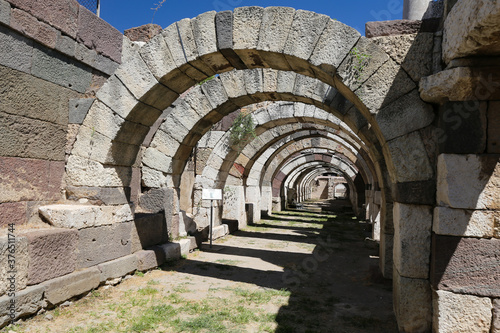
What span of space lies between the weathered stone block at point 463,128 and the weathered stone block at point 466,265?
70cm

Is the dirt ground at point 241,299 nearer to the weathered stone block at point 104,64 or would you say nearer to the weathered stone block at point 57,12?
the weathered stone block at point 104,64

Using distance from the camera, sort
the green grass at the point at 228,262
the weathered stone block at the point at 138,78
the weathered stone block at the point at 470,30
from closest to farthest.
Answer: the weathered stone block at the point at 470,30
the weathered stone block at the point at 138,78
the green grass at the point at 228,262

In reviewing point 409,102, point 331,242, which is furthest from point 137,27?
point 331,242

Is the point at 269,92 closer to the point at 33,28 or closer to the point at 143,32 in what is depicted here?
the point at 143,32

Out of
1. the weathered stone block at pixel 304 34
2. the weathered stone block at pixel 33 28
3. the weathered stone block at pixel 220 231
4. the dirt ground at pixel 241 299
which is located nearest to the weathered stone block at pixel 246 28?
the weathered stone block at pixel 304 34

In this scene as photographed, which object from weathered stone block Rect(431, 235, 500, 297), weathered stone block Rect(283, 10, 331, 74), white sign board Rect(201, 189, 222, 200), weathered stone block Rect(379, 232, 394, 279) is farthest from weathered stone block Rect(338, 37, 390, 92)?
white sign board Rect(201, 189, 222, 200)

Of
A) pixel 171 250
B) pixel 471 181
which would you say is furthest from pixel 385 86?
pixel 171 250

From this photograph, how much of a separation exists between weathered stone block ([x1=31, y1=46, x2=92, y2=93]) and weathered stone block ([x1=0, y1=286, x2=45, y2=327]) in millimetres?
2219

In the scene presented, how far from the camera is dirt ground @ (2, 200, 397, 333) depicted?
3.40m

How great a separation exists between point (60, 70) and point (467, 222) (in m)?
4.40

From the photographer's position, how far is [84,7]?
4438 mm

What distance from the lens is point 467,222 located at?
2775mm

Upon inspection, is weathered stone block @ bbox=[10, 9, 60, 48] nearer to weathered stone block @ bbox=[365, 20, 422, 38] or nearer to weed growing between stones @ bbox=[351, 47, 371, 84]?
weed growing between stones @ bbox=[351, 47, 371, 84]

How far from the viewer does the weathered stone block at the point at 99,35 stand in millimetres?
4410
